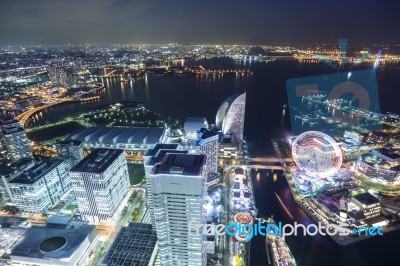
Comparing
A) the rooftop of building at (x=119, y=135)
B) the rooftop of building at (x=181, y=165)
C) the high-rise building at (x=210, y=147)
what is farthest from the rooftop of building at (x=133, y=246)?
the rooftop of building at (x=119, y=135)

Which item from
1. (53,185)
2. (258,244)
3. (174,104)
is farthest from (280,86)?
(53,185)

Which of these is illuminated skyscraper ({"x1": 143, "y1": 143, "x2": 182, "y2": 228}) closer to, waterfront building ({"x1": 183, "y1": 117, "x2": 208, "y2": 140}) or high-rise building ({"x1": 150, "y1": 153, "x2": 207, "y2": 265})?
high-rise building ({"x1": 150, "y1": 153, "x2": 207, "y2": 265})

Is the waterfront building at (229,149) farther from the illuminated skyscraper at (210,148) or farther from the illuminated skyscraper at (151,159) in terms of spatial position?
the illuminated skyscraper at (151,159)

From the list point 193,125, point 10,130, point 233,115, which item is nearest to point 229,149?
point 233,115

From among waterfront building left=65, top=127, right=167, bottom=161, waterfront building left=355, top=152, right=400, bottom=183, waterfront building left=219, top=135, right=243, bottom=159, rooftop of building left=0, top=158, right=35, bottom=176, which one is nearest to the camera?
rooftop of building left=0, top=158, right=35, bottom=176

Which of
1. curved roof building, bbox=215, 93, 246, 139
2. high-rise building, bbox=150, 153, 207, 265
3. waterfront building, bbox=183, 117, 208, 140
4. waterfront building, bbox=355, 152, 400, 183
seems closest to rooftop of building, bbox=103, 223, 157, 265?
high-rise building, bbox=150, 153, 207, 265

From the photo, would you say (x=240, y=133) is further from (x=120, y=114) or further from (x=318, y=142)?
(x=120, y=114)

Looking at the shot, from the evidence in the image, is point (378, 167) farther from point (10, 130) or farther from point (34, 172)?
point (10, 130)

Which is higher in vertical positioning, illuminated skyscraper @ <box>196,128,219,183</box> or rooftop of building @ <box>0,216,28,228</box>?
illuminated skyscraper @ <box>196,128,219,183</box>
